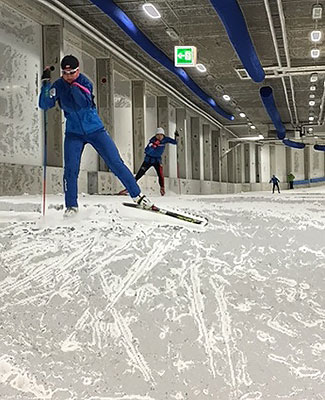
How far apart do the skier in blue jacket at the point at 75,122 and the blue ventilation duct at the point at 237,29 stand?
423cm

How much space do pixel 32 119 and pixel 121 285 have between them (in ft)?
27.6

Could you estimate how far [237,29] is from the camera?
9.44 metres

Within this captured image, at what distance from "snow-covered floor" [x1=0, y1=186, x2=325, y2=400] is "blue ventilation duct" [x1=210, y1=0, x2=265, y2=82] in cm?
547

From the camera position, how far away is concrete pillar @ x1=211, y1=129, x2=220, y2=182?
2933 centimetres

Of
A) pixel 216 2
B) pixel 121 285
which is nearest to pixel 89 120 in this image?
pixel 121 285

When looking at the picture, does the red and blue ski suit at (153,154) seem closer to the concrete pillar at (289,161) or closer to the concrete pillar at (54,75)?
the concrete pillar at (54,75)

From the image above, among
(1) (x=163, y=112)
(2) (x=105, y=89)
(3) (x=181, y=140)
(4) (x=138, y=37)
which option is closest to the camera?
(4) (x=138, y=37)

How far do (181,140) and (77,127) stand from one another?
18075mm

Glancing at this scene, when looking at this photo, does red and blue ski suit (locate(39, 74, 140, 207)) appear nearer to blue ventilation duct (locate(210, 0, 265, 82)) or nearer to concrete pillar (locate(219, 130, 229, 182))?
blue ventilation duct (locate(210, 0, 265, 82))

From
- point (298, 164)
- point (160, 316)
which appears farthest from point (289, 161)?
point (160, 316)

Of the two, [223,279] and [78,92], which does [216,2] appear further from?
[223,279]

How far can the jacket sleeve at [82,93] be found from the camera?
4711 millimetres

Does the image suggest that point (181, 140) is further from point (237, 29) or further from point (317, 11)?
point (237, 29)

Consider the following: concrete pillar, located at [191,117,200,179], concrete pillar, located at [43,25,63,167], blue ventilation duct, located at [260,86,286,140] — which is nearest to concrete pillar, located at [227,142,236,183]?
concrete pillar, located at [191,117,200,179]
